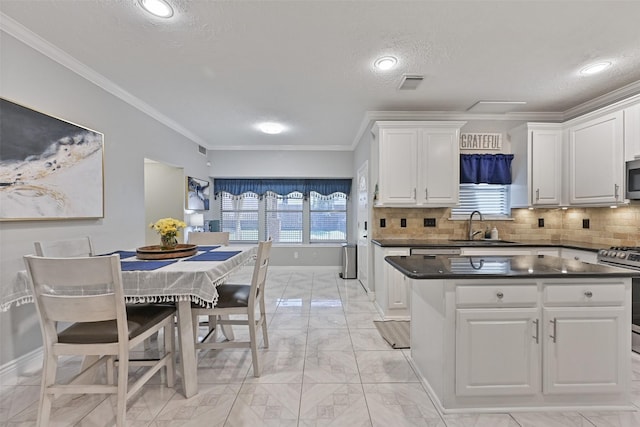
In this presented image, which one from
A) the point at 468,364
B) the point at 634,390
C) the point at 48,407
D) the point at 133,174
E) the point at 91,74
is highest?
the point at 91,74

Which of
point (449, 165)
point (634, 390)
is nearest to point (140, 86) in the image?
point (449, 165)

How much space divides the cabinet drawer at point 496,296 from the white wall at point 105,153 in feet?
10.2

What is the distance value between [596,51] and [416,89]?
4.72 ft

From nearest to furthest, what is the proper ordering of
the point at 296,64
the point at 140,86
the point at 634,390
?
the point at 634,390
the point at 296,64
the point at 140,86

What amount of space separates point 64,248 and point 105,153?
1.25 meters

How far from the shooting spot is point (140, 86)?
3.04 meters

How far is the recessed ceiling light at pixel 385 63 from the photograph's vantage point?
2463 mm

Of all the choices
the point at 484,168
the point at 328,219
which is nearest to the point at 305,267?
the point at 328,219

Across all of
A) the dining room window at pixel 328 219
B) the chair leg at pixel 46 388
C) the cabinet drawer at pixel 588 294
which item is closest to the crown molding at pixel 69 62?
the chair leg at pixel 46 388

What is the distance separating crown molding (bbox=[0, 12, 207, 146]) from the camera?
2.05 meters

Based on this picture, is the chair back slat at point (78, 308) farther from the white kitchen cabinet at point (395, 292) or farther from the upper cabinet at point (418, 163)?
the upper cabinet at point (418, 163)

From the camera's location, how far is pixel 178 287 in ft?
5.77

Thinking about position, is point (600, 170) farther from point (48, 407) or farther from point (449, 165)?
point (48, 407)

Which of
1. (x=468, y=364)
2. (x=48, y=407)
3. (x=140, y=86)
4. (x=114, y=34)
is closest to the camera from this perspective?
(x=48, y=407)
